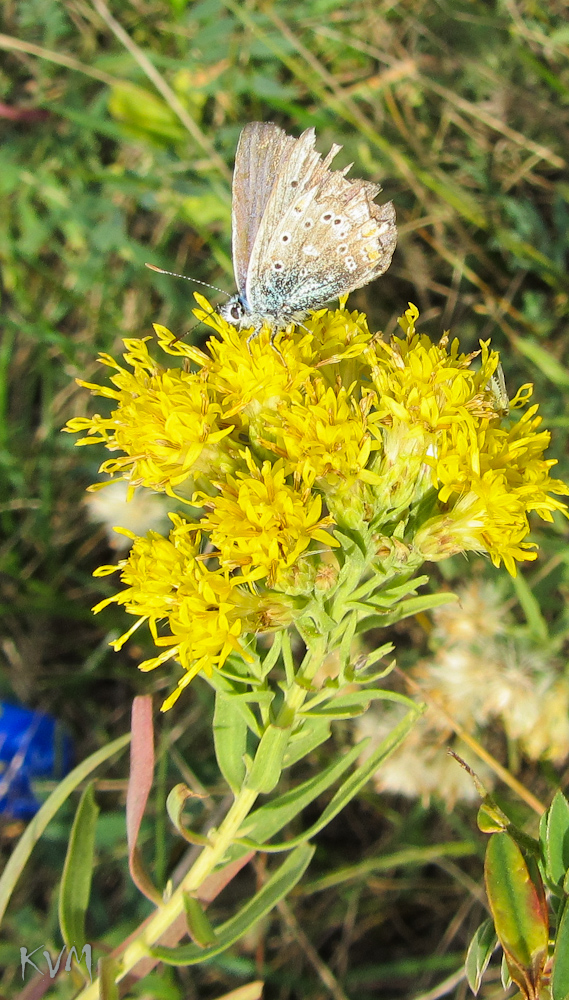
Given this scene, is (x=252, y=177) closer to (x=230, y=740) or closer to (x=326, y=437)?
(x=326, y=437)

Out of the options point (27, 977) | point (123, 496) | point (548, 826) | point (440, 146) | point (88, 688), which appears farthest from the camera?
point (440, 146)

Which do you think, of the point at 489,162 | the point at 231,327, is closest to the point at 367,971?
the point at 231,327

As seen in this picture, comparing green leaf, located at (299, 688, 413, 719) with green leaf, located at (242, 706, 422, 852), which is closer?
green leaf, located at (299, 688, 413, 719)

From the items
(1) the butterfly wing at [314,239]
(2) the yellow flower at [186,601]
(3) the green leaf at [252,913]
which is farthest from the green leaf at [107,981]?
(1) the butterfly wing at [314,239]

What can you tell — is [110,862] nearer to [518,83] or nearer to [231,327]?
[231,327]

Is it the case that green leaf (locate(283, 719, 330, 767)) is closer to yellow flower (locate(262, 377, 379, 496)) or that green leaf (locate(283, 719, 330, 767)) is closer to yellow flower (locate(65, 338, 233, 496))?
yellow flower (locate(262, 377, 379, 496))

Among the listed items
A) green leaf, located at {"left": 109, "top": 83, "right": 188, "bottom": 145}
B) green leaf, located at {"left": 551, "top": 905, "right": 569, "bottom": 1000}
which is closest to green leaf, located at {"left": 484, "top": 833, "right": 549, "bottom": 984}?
green leaf, located at {"left": 551, "top": 905, "right": 569, "bottom": 1000}
